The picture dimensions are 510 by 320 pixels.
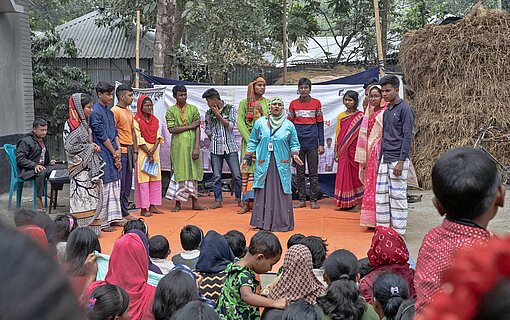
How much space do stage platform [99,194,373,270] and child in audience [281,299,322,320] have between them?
11.0ft

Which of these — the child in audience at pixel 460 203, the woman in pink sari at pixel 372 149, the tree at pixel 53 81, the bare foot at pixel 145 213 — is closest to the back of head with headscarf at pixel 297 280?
the child in audience at pixel 460 203

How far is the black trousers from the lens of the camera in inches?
344

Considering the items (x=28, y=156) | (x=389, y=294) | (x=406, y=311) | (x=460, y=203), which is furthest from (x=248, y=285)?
(x=28, y=156)

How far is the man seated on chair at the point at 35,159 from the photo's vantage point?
8.54 metres

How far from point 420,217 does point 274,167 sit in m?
2.17

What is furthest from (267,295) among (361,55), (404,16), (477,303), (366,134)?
(404,16)

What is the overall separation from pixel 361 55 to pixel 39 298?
14.9 metres

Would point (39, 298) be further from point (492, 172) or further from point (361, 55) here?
point (361, 55)

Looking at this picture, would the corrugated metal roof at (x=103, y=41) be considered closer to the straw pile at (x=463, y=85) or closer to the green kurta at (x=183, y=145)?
the green kurta at (x=183, y=145)

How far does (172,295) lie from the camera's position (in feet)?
10.6

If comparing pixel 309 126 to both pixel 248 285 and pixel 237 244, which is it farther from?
pixel 248 285

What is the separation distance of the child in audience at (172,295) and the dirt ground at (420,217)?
3.48 meters

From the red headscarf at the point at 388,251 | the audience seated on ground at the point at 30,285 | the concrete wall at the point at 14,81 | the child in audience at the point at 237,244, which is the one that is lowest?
the child in audience at the point at 237,244

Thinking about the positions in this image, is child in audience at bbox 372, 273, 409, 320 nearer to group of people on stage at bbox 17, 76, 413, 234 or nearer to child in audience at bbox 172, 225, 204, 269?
child in audience at bbox 172, 225, 204, 269
